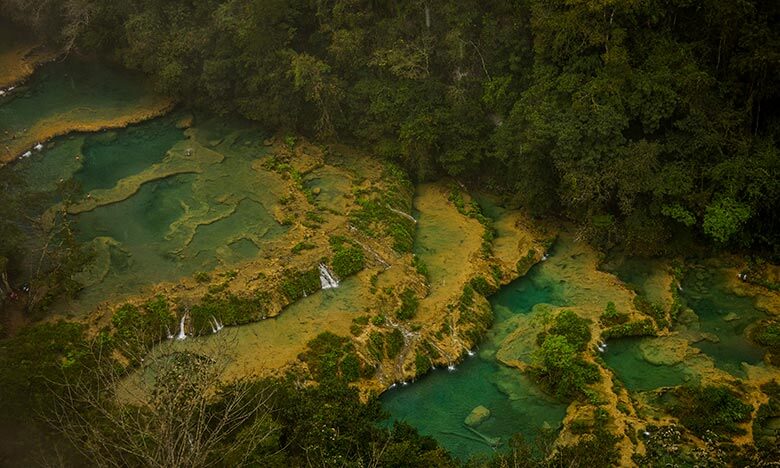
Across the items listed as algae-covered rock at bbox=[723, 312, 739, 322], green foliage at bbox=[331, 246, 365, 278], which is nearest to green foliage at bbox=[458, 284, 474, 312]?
green foliage at bbox=[331, 246, 365, 278]

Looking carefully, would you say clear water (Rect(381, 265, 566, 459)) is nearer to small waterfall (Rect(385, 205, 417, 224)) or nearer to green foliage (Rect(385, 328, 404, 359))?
green foliage (Rect(385, 328, 404, 359))

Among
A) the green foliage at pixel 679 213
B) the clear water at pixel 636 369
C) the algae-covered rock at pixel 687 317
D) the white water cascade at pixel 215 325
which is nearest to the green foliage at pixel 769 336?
the algae-covered rock at pixel 687 317

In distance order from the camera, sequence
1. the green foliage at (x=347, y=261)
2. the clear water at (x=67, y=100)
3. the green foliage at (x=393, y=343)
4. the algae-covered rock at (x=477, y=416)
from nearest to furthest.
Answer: the algae-covered rock at (x=477, y=416) < the green foliage at (x=393, y=343) < the green foliage at (x=347, y=261) < the clear water at (x=67, y=100)

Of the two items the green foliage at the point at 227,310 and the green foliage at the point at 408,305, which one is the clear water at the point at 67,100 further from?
the green foliage at the point at 408,305

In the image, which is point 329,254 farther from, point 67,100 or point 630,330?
point 67,100

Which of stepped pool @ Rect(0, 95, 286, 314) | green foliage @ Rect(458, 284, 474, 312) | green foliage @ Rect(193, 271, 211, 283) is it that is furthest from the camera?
stepped pool @ Rect(0, 95, 286, 314)

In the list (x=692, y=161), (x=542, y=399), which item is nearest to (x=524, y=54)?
(x=692, y=161)

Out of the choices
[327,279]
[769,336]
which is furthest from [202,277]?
[769,336]
